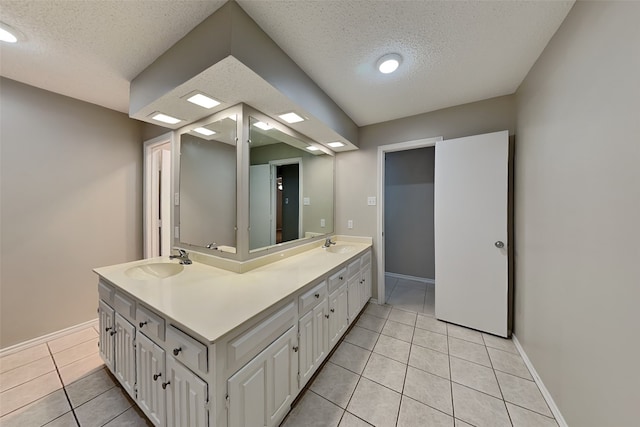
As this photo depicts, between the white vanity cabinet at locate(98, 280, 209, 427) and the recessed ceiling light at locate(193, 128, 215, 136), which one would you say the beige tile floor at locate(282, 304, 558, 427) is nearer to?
the white vanity cabinet at locate(98, 280, 209, 427)

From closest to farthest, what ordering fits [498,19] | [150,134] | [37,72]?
1. [498,19]
2. [37,72]
3. [150,134]

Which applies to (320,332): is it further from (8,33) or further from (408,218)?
(408,218)

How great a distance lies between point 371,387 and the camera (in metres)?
1.56

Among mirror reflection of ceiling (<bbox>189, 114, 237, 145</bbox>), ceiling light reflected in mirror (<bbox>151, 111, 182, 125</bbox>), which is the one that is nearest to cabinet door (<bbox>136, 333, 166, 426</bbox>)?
mirror reflection of ceiling (<bbox>189, 114, 237, 145</bbox>)

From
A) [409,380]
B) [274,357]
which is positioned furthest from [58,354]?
[409,380]

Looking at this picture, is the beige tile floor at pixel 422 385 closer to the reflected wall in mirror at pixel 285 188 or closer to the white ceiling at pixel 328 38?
the reflected wall in mirror at pixel 285 188

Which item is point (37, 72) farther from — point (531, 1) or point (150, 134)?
point (531, 1)

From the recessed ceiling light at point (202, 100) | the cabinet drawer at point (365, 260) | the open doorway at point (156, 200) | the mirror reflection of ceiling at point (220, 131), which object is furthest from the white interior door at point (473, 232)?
the open doorway at point (156, 200)

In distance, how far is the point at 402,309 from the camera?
2.76 metres

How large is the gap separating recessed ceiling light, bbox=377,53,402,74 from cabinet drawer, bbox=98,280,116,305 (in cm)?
249

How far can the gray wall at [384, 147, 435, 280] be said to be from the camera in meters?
3.78

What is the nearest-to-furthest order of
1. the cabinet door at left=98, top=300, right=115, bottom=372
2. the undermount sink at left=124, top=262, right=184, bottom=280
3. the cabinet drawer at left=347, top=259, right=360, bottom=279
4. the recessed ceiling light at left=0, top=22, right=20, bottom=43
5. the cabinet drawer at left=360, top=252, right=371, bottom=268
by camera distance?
the recessed ceiling light at left=0, top=22, right=20, bottom=43 → the cabinet door at left=98, top=300, right=115, bottom=372 → the undermount sink at left=124, top=262, right=184, bottom=280 → the cabinet drawer at left=347, top=259, right=360, bottom=279 → the cabinet drawer at left=360, top=252, right=371, bottom=268

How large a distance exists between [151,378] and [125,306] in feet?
1.49

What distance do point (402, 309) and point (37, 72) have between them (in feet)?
14.0
